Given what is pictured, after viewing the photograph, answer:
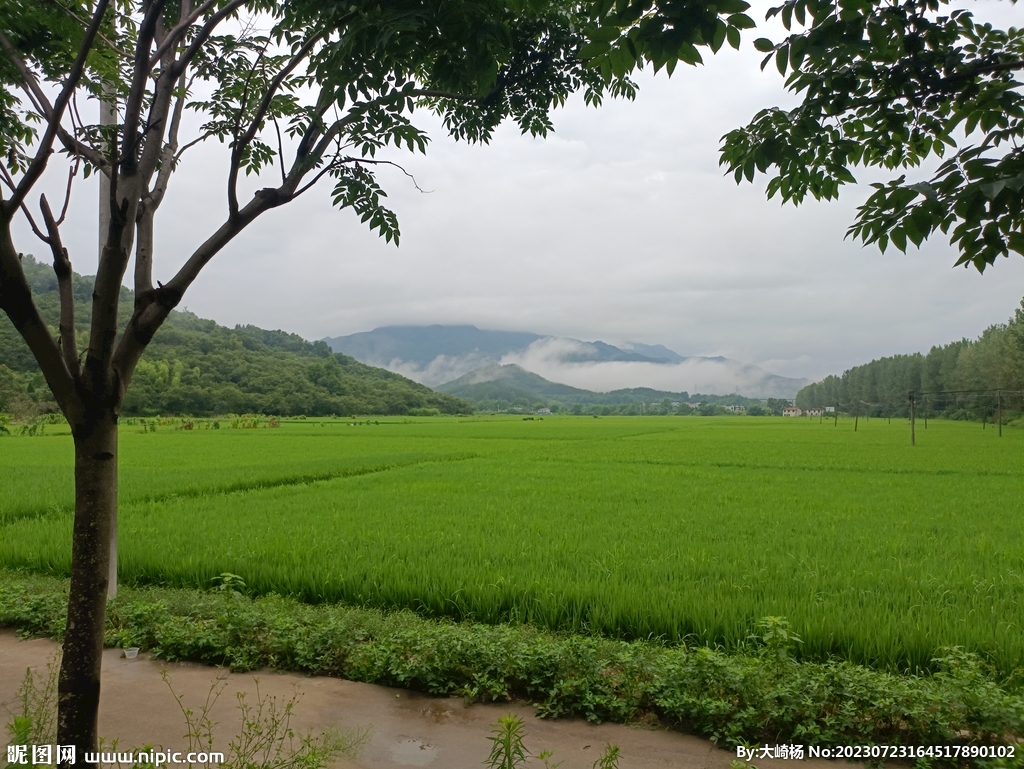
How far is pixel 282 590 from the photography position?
661 centimetres

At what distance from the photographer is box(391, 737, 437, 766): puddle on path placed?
327 centimetres

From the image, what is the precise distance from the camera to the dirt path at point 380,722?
3.30m

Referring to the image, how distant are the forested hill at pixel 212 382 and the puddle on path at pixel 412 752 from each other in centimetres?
3332

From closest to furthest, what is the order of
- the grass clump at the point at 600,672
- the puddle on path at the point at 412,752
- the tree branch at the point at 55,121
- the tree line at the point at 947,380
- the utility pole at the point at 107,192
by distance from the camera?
the tree branch at the point at 55,121 → the puddle on path at the point at 412,752 → the grass clump at the point at 600,672 → the utility pole at the point at 107,192 → the tree line at the point at 947,380

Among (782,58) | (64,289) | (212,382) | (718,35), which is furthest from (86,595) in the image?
(212,382)

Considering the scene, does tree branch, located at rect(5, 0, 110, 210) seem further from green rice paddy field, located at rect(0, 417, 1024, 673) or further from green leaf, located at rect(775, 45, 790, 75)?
green rice paddy field, located at rect(0, 417, 1024, 673)

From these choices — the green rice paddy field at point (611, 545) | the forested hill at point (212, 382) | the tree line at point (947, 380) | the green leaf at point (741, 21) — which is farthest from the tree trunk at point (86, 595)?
the tree line at point (947, 380)

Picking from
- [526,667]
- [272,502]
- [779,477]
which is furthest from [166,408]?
[526,667]

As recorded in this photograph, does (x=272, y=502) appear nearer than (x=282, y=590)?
No

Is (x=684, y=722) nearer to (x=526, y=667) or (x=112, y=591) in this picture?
(x=526, y=667)

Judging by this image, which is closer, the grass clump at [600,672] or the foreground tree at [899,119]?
the foreground tree at [899,119]

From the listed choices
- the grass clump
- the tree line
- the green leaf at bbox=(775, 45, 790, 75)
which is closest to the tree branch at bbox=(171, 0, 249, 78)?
the green leaf at bbox=(775, 45, 790, 75)

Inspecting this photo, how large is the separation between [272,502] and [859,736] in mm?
11527

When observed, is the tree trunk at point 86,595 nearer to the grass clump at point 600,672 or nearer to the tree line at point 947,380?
the grass clump at point 600,672
